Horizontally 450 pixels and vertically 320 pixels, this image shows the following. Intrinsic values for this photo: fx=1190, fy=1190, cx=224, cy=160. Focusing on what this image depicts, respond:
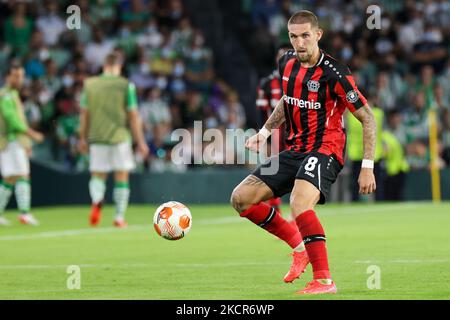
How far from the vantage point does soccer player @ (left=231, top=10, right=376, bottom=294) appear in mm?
9203

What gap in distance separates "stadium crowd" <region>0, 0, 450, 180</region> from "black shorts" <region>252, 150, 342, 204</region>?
13854 mm

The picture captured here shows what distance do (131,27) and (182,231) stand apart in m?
16.2

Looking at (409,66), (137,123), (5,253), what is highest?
(409,66)

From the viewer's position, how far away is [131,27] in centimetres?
2678

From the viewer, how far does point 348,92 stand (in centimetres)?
941

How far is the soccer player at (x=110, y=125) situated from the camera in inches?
673

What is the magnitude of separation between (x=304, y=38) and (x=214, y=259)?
3535 millimetres

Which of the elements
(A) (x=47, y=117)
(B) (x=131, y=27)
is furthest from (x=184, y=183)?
(B) (x=131, y=27)

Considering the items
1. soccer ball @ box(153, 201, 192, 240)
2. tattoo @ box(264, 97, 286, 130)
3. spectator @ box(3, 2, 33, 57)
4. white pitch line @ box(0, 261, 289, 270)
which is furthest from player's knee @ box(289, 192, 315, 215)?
spectator @ box(3, 2, 33, 57)

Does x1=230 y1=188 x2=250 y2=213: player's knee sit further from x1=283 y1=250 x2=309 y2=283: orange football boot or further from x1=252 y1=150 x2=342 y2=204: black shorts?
x1=283 y1=250 x2=309 y2=283: orange football boot

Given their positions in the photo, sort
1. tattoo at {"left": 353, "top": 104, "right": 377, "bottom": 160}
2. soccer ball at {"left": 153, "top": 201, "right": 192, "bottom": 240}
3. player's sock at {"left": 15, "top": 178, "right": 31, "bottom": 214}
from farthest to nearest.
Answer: player's sock at {"left": 15, "top": 178, "right": 31, "bottom": 214}, soccer ball at {"left": 153, "top": 201, "right": 192, "bottom": 240}, tattoo at {"left": 353, "top": 104, "right": 377, "bottom": 160}

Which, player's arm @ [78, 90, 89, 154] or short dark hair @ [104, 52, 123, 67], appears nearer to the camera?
short dark hair @ [104, 52, 123, 67]

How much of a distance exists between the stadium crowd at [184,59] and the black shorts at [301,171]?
13.9 meters

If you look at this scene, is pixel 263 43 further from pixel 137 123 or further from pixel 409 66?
pixel 137 123
